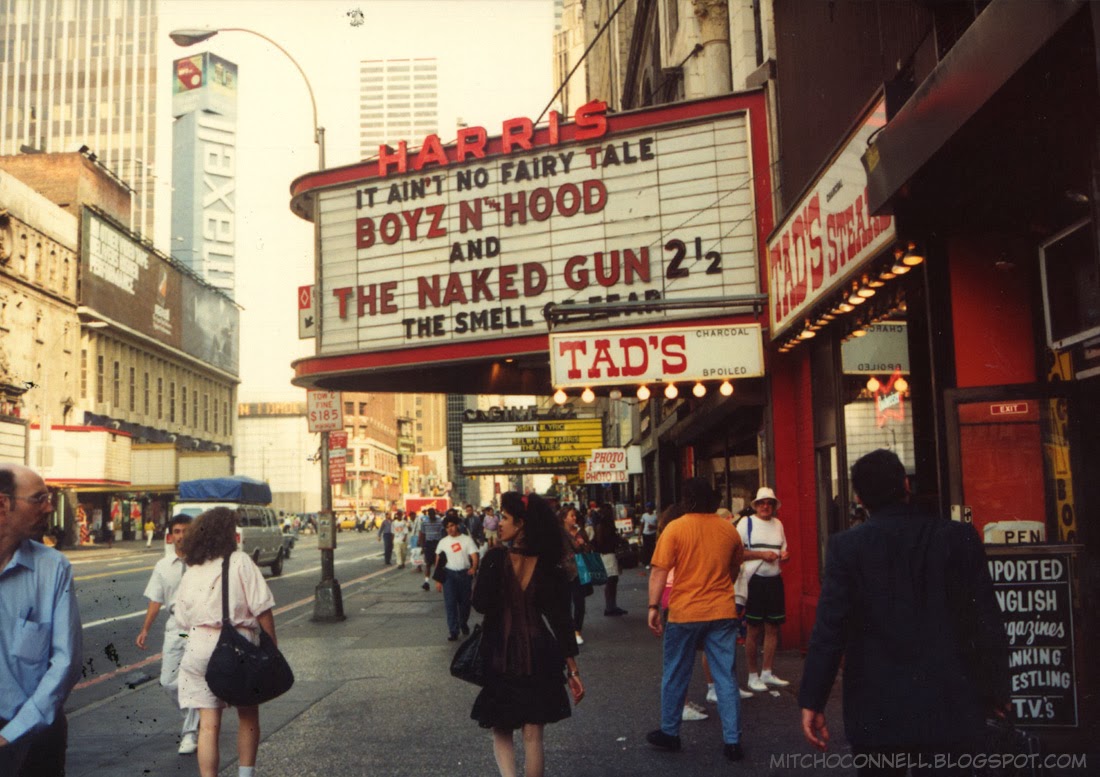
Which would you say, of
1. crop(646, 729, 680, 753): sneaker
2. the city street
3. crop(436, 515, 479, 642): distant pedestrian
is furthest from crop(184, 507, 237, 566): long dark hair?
crop(436, 515, 479, 642): distant pedestrian

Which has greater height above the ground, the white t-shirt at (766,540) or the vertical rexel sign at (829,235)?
the vertical rexel sign at (829,235)

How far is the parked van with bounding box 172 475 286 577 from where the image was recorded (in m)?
28.7

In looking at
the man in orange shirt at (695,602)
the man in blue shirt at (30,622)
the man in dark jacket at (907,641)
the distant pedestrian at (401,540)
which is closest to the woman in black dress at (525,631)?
the man in orange shirt at (695,602)

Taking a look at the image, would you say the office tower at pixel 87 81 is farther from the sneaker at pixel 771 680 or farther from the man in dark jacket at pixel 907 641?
the man in dark jacket at pixel 907 641

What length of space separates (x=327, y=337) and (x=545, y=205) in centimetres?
402

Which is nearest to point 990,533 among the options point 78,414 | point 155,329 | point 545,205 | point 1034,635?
point 1034,635

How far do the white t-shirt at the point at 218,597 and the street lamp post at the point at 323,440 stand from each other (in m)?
9.73

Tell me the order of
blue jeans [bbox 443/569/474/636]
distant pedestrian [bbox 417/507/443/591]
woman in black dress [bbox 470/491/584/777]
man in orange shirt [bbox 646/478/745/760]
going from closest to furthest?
woman in black dress [bbox 470/491/584/777]
man in orange shirt [bbox 646/478/745/760]
blue jeans [bbox 443/569/474/636]
distant pedestrian [bbox 417/507/443/591]

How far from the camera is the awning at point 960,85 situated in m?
4.73

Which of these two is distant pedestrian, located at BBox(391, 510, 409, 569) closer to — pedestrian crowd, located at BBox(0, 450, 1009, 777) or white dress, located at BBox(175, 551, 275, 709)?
pedestrian crowd, located at BBox(0, 450, 1009, 777)

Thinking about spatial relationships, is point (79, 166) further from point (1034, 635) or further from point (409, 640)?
point (1034, 635)

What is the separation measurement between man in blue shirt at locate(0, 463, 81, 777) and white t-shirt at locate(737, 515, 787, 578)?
694cm

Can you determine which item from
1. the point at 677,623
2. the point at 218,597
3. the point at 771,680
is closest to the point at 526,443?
the point at 771,680

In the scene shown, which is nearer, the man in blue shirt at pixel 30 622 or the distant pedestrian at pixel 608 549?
the man in blue shirt at pixel 30 622
